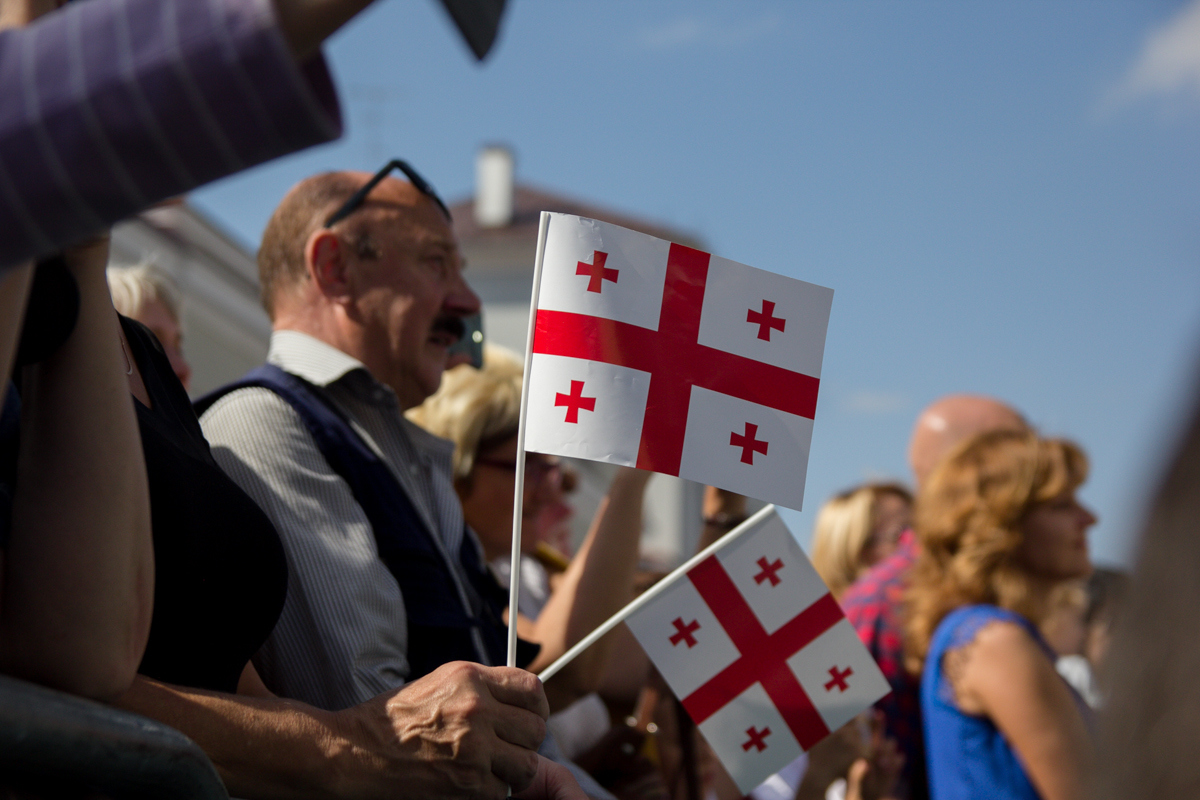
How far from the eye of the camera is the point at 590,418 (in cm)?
197

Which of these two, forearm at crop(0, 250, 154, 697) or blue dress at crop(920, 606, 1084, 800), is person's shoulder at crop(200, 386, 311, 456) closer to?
forearm at crop(0, 250, 154, 697)

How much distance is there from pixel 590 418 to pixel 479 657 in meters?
0.57

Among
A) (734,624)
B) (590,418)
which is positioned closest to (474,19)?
(590,418)

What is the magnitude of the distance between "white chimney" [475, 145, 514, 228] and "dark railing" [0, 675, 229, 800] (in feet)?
105

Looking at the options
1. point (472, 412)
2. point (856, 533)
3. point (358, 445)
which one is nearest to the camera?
point (358, 445)

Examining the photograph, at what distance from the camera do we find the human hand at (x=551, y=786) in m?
1.85

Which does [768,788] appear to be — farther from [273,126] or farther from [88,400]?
[273,126]

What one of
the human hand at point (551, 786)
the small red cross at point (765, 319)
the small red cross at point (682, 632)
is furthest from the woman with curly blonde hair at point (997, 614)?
the human hand at point (551, 786)

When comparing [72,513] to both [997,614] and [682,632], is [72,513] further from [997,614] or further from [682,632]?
[997,614]

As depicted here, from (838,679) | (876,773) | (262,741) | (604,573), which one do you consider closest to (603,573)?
(604,573)

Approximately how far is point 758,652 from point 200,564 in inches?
53.7

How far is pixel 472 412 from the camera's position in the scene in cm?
358

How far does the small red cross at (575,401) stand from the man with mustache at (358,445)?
1.40 ft

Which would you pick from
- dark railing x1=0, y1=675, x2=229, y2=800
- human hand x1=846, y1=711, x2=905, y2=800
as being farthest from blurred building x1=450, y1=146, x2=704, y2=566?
dark railing x1=0, y1=675, x2=229, y2=800
